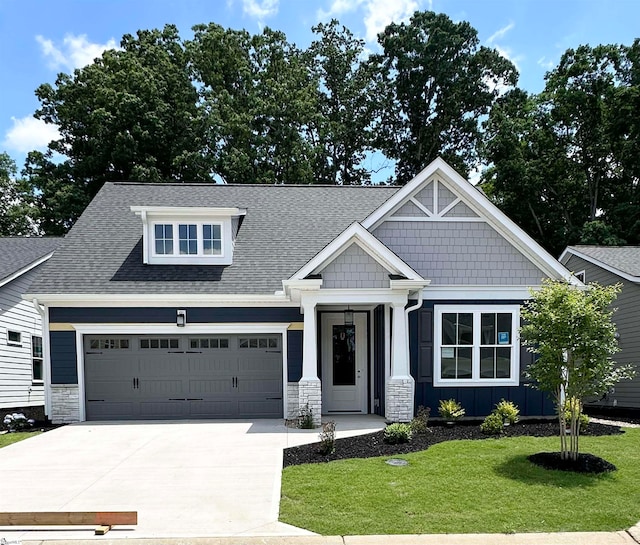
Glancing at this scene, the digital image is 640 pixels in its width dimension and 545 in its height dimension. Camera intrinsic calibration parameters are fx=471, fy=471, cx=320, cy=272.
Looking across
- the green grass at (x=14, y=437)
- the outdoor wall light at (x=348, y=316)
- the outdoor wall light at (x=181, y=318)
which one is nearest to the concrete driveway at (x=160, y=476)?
the green grass at (x=14, y=437)

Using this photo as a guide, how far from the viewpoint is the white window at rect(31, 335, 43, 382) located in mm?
14695

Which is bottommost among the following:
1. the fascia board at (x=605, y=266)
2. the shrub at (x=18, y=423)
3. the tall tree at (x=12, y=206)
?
the shrub at (x=18, y=423)

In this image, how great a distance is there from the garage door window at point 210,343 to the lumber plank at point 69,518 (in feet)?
22.2

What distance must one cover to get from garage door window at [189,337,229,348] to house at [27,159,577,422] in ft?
0.08

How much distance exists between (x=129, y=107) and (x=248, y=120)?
653 centimetres

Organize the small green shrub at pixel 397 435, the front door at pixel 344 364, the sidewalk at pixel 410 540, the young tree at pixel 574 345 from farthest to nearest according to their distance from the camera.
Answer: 1. the front door at pixel 344 364
2. the small green shrub at pixel 397 435
3. the young tree at pixel 574 345
4. the sidewalk at pixel 410 540

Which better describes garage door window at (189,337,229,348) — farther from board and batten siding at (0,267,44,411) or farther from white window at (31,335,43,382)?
white window at (31,335,43,382)

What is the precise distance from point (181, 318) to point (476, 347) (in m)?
7.02

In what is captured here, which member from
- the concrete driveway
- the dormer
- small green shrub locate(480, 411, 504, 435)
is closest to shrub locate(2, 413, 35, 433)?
the concrete driveway

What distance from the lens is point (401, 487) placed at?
6133 millimetres

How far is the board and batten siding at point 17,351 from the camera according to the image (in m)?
13.2

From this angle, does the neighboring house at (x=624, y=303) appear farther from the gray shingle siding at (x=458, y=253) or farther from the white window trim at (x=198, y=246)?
the white window trim at (x=198, y=246)

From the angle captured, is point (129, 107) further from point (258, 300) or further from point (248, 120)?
point (258, 300)

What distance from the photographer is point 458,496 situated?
19.1 feet
